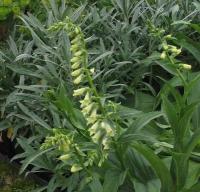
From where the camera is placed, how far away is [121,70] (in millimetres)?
3385

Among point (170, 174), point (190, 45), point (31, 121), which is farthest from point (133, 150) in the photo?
point (190, 45)

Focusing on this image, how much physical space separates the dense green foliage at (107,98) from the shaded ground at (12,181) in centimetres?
15

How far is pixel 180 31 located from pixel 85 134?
145 centimetres

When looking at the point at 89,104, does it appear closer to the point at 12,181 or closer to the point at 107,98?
the point at 107,98

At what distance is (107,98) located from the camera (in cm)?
313

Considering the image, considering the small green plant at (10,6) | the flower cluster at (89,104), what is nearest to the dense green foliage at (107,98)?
the flower cluster at (89,104)

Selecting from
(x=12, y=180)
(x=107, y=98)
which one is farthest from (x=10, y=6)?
(x=12, y=180)

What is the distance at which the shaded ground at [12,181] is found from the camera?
3.54m

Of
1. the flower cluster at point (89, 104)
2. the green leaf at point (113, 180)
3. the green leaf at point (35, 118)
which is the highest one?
the flower cluster at point (89, 104)

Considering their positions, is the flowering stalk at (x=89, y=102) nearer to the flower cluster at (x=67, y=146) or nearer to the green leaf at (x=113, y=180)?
the flower cluster at (x=67, y=146)

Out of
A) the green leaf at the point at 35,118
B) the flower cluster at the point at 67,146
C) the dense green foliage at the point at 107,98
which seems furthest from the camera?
the green leaf at the point at 35,118

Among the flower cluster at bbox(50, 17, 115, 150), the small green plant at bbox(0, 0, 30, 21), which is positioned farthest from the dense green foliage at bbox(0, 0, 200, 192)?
the small green plant at bbox(0, 0, 30, 21)

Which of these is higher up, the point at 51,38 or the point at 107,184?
the point at 51,38

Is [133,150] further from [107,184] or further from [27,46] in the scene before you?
[27,46]
